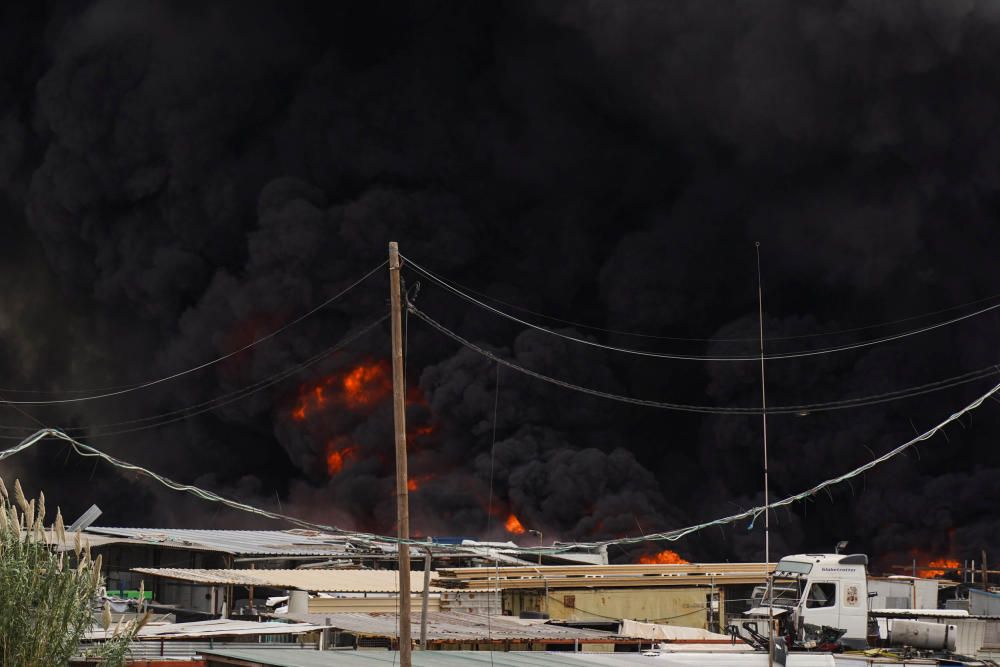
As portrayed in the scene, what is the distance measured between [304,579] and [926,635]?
13.4 metres

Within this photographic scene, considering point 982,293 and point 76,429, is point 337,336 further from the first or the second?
point 982,293

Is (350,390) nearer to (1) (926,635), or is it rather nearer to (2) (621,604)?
(2) (621,604)

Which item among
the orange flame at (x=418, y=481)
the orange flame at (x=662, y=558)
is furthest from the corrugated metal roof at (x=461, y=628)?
the orange flame at (x=418, y=481)

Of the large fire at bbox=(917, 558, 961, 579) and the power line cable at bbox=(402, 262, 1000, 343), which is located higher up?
the power line cable at bbox=(402, 262, 1000, 343)

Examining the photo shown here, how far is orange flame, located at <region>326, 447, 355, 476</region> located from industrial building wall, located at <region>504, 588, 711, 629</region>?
30344 millimetres

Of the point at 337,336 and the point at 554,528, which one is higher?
the point at 337,336

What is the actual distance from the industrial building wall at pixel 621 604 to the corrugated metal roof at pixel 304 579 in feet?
8.86

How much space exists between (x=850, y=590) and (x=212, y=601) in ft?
43.0

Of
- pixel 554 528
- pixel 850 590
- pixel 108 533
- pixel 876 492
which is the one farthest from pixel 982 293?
pixel 108 533

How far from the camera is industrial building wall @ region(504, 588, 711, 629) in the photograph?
99.7 ft

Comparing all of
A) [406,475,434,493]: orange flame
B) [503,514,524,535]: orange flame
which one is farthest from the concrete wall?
[406,475,434,493]: orange flame

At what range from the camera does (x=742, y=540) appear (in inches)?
2029

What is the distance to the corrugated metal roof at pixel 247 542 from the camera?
32.9 meters

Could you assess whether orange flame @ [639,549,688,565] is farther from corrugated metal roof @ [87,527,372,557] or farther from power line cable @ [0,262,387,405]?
power line cable @ [0,262,387,405]
